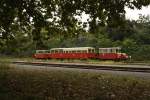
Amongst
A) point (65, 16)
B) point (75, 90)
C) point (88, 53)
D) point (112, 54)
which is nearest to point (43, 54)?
point (88, 53)

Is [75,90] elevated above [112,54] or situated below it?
below

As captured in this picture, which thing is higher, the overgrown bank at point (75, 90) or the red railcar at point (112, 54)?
the red railcar at point (112, 54)

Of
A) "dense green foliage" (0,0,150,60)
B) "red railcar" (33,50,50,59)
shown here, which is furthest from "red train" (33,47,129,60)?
"dense green foliage" (0,0,150,60)

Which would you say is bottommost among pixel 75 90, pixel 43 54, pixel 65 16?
pixel 75 90

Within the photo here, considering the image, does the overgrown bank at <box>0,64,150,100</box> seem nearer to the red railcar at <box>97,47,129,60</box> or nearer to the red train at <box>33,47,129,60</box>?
the red railcar at <box>97,47,129,60</box>

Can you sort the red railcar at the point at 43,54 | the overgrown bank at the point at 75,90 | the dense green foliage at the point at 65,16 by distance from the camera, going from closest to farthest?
the overgrown bank at the point at 75,90 < the dense green foliage at the point at 65,16 < the red railcar at the point at 43,54

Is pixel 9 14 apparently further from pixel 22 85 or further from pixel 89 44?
pixel 89 44

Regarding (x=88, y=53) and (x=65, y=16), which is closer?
(x=65, y=16)

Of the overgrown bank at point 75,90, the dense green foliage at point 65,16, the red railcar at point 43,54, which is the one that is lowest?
the overgrown bank at point 75,90

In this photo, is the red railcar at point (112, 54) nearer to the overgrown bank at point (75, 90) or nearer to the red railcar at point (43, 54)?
the red railcar at point (43, 54)

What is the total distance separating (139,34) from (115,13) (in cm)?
4293

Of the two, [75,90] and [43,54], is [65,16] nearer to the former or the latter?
[75,90]

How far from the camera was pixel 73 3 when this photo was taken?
42.7 feet

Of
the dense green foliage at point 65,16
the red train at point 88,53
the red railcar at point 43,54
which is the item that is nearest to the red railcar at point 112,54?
the red train at point 88,53
